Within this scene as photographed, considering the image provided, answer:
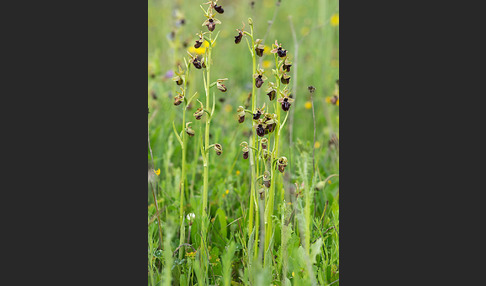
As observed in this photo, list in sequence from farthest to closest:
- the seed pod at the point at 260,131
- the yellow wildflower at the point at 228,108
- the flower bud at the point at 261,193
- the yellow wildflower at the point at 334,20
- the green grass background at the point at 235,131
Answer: the yellow wildflower at the point at 228,108, the yellow wildflower at the point at 334,20, the green grass background at the point at 235,131, the flower bud at the point at 261,193, the seed pod at the point at 260,131

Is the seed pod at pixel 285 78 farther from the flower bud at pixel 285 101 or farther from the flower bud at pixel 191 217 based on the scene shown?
the flower bud at pixel 191 217

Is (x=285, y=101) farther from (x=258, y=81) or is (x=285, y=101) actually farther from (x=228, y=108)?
(x=228, y=108)

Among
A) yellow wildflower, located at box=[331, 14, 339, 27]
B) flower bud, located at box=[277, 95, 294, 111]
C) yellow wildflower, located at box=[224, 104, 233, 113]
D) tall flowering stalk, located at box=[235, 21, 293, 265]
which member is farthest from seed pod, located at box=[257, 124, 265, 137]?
yellow wildflower, located at box=[224, 104, 233, 113]

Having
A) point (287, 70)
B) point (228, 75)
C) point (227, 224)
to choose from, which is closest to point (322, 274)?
point (227, 224)

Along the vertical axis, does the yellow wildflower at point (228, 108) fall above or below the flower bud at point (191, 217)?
above

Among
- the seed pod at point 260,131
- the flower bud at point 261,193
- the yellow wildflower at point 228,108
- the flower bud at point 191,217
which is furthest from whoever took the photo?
the yellow wildflower at point 228,108

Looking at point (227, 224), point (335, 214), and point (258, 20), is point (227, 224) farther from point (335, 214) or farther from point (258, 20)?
point (258, 20)

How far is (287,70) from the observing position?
2820 mm

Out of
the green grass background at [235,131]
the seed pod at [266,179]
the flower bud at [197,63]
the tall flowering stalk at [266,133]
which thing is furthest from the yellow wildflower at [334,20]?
the seed pod at [266,179]

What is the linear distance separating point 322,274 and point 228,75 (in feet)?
4.12

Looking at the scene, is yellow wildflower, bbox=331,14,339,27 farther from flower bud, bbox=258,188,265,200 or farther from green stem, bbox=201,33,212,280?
flower bud, bbox=258,188,265,200

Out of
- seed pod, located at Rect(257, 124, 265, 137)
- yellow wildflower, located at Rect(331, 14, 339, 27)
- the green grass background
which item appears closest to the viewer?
seed pod, located at Rect(257, 124, 265, 137)

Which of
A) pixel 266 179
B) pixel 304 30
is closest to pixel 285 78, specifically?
pixel 266 179

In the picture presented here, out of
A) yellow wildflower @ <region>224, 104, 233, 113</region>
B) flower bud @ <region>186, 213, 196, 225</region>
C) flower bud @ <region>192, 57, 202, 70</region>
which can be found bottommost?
flower bud @ <region>186, 213, 196, 225</region>
